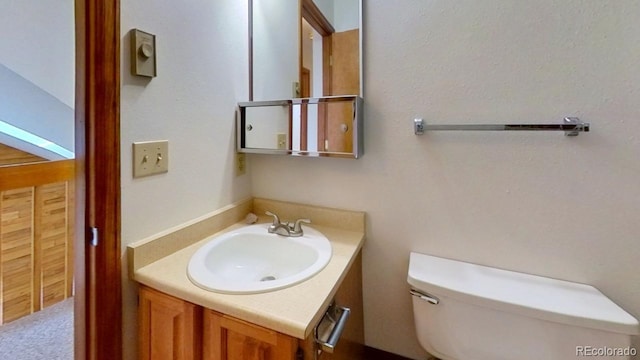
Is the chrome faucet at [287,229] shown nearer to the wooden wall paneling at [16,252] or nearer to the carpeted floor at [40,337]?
the carpeted floor at [40,337]

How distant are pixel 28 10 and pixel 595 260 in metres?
2.73

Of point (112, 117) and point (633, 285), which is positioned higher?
point (112, 117)

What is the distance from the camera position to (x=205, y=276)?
0.85m

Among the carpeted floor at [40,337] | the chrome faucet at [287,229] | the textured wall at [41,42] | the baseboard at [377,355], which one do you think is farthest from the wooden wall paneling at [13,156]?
the baseboard at [377,355]

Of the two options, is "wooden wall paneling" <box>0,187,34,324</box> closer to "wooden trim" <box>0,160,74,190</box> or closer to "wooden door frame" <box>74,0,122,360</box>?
"wooden trim" <box>0,160,74,190</box>

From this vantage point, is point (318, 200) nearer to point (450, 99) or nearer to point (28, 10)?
point (450, 99)

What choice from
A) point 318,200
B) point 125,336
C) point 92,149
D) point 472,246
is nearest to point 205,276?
point 125,336

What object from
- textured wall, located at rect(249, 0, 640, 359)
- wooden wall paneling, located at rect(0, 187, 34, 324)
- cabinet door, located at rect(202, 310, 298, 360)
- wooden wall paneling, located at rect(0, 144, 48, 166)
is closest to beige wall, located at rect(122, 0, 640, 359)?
textured wall, located at rect(249, 0, 640, 359)

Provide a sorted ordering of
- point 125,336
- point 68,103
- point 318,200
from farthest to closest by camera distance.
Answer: point 68,103, point 318,200, point 125,336

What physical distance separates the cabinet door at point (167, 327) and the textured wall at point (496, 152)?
70cm

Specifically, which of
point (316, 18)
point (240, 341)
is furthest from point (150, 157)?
point (316, 18)

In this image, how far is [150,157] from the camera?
36.8 inches

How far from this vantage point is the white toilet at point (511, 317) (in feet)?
2.62

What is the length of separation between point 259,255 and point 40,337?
1525mm
